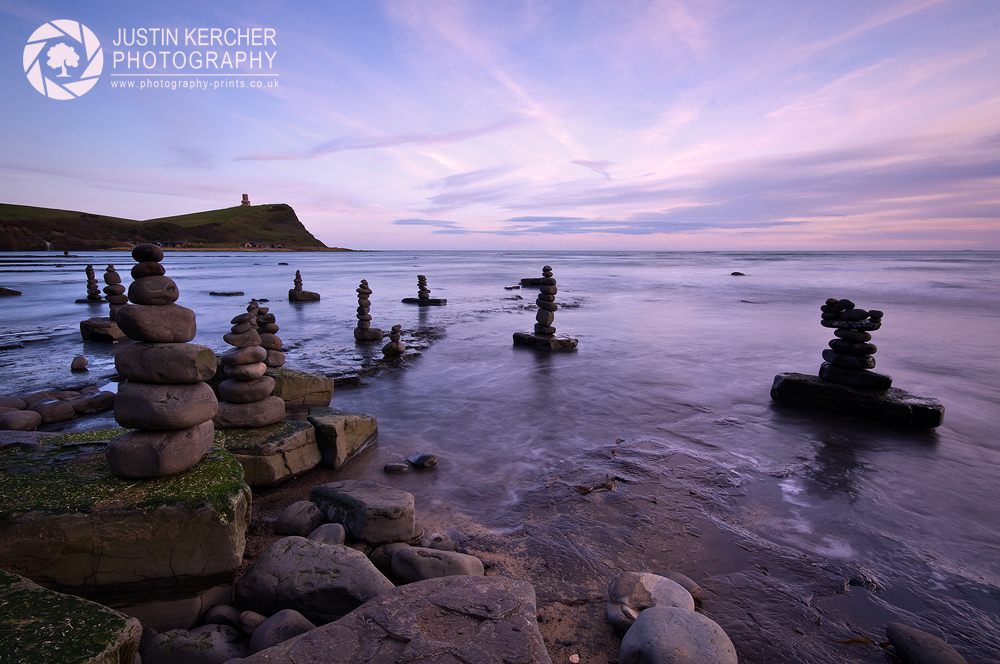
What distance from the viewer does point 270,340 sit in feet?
29.7

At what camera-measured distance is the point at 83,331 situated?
53.3 ft

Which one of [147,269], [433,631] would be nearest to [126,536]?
[147,269]

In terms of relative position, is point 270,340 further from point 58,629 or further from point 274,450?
point 58,629

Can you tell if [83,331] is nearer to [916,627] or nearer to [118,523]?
[118,523]

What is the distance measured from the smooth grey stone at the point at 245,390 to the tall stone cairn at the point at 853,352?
10.2 m

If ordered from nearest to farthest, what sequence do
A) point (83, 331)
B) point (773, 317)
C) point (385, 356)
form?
1. point (385, 356)
2. point (83, 331)
3. point (773, 317)

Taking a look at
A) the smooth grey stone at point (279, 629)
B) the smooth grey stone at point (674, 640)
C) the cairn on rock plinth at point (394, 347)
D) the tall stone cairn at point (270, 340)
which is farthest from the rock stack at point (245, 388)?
the cairn on rock plinth at point (394, 347)

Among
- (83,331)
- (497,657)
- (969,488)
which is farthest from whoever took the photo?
(83,331)

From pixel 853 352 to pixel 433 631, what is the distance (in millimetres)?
9680

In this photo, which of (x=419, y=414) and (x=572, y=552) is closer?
(x=572, y=552)

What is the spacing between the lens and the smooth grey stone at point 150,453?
4.11m

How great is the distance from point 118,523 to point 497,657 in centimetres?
306

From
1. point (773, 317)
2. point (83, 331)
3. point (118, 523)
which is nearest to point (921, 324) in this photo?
point (773, 317)

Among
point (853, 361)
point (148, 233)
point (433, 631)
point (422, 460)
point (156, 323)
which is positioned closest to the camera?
point (433, 631)
